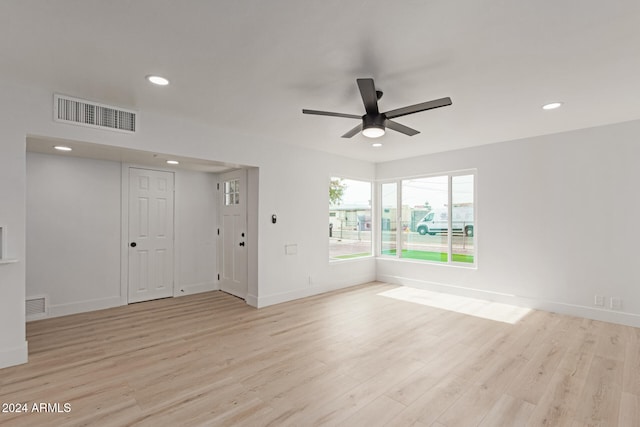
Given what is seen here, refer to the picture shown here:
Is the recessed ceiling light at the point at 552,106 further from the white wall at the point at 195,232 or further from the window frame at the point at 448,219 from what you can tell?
the white wall at the point at 195,232

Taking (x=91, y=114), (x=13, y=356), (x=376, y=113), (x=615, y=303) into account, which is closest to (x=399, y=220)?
(x=615, y=303)

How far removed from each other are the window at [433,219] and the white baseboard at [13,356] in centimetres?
564

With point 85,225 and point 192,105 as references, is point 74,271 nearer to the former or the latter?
point 85,225

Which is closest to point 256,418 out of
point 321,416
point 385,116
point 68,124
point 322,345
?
point 321,416

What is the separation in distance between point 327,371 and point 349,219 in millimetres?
3932

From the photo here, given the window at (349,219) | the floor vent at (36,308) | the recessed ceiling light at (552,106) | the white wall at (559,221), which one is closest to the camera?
the recessed ceiling light at (552,106)

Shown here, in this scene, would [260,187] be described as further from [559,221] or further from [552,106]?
[559,221]

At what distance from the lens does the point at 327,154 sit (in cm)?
584

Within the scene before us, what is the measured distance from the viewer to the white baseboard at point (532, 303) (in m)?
4.07

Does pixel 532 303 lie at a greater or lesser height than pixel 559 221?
lesser

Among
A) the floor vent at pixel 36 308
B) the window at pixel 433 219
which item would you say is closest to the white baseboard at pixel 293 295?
A: the window at pixel 433 219

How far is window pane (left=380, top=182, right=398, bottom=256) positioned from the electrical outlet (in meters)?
3.37

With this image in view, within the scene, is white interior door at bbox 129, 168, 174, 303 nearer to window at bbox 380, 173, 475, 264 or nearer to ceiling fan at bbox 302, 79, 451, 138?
ceiling fan at bbox 302, 79, 451, 138

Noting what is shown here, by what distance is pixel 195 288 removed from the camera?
577cm
